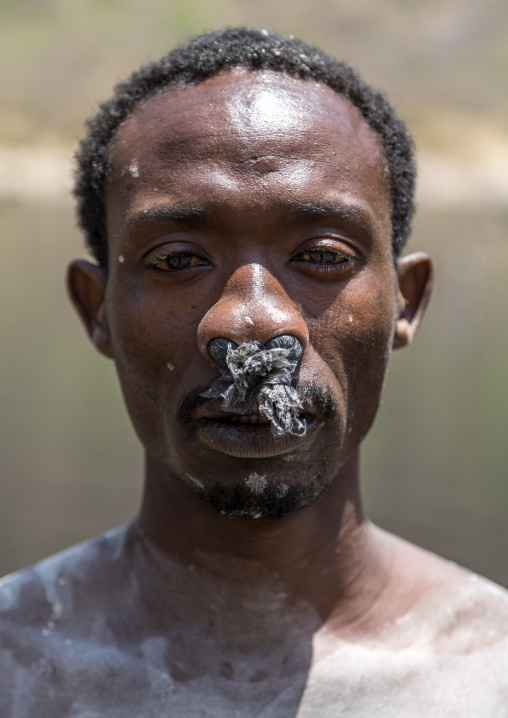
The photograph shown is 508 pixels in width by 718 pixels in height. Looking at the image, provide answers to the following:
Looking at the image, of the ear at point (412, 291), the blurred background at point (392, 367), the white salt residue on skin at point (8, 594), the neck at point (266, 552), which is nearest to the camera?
the neck at point (266, 552)

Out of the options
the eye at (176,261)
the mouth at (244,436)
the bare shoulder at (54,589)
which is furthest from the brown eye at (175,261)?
the bare shoulder at (54,589)

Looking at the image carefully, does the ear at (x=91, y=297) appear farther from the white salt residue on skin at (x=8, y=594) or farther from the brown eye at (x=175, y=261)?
the white salt residue on skin at (x=8, y=594)

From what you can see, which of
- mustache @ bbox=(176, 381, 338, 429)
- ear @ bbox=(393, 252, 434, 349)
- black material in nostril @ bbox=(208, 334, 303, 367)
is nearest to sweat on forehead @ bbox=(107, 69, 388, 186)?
ear @ bbox=(393, 252, 434, 349)

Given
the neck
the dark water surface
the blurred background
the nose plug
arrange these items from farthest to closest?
the blurred background, the dark water surface, the neck, the nose plug

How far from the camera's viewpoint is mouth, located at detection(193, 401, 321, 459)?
2322 mm

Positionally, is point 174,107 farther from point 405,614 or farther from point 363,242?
point 405,614

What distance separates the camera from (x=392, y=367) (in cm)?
1878

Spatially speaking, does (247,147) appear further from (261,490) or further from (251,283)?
(261,490)

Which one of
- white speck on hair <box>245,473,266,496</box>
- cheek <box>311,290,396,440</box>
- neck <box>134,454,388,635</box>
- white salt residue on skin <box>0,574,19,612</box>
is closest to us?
white speck on hair <box>245,473,266,496</box>

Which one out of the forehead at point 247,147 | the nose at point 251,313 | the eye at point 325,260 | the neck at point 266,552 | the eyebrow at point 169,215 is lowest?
the neck at point 266,552

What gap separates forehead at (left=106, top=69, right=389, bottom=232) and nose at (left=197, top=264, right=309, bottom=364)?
0.19 metres

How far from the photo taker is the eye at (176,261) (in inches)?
98.6

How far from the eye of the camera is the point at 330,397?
2.43 m

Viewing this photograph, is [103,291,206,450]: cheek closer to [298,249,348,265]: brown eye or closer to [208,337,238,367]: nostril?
[208,337,238,367]: nostril
